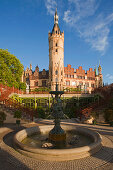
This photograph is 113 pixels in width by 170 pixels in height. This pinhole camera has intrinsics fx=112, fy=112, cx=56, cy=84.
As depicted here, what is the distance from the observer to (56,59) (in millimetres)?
46469

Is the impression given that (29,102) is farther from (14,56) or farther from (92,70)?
(92,70)

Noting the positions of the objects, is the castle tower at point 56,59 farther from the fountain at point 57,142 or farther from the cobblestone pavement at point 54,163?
the cobblestone pavement at point 54,163

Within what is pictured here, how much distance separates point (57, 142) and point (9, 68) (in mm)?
25266

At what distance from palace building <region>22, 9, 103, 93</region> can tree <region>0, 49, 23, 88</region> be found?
1783cm

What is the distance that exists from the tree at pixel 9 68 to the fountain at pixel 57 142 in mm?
19428

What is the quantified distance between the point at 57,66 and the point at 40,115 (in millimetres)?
28353

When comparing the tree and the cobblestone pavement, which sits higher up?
the tree

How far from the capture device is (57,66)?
46.2m

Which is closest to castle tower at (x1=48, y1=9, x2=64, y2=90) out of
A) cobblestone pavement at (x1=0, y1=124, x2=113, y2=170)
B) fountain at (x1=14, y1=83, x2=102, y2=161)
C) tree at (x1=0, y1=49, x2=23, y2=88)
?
tree at (x1=0, y1=49, x2=23, y2=88)

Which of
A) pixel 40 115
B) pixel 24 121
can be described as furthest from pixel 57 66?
pixel 24 121

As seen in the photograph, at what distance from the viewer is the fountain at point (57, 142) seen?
633 cm

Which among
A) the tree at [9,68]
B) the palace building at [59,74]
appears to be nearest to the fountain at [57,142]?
the tree at [9,68]

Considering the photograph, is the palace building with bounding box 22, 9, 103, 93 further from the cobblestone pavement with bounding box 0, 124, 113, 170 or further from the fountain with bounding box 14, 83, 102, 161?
the cobblestone pavement with bounding box 0, 124, 113, 170

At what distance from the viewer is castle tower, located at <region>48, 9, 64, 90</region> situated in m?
45.8
